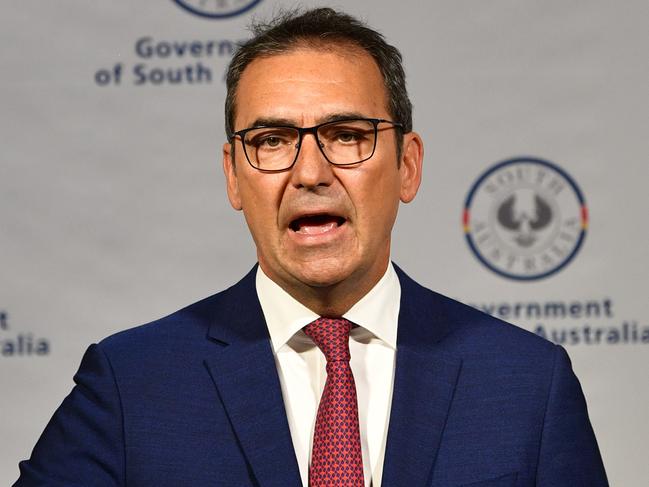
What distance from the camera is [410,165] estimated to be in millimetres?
1848

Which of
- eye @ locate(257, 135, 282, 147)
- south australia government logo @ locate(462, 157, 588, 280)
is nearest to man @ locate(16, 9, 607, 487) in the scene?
eye @ locate(257, 135, 282, 147)

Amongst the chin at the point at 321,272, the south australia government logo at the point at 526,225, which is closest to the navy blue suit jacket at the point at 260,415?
the chin at the point at 321,272

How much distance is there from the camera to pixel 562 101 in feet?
9.32

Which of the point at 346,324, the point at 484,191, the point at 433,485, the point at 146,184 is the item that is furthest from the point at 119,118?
the point at 433,485

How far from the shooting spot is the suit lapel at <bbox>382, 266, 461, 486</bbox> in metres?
1.59

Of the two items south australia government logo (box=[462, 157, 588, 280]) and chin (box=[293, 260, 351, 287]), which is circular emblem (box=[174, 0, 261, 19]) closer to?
south australia government logo (box=[462, 157, 588, 280])

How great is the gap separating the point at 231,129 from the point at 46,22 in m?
1.28

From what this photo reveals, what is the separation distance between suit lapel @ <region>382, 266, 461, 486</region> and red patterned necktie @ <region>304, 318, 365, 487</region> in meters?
0.05

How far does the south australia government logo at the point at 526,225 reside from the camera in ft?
9.23

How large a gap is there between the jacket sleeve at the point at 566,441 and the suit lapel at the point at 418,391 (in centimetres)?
15

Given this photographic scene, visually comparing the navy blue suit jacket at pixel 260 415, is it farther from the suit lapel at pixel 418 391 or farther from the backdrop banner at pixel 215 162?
the backdrop banner at pixel 215 162

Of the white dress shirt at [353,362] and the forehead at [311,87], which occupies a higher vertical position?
the forehead at [311,87]

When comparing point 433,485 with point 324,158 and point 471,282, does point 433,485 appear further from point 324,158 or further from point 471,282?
point 471,282

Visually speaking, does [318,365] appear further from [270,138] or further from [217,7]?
[217,7]
